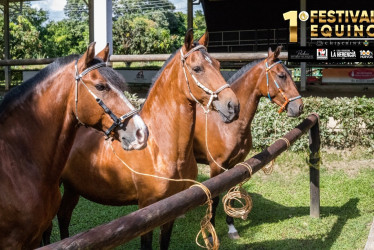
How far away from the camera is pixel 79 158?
4.00 metres

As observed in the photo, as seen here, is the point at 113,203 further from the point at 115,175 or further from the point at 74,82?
the point at 74,82

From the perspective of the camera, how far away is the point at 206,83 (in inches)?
140

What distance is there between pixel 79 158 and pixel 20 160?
4.28ft

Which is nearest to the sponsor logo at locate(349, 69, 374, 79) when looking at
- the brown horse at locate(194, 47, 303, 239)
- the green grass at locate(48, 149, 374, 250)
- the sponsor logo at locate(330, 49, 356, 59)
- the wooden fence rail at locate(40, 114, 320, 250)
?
the sponsor logo at locate(330, 49, 356, 59)

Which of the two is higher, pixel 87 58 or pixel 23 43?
pixel 23 43

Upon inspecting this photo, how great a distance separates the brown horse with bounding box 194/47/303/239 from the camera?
16.5 feet

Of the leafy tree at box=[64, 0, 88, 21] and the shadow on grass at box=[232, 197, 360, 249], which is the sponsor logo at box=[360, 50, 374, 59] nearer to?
the shadow on grass at box=[232, 197, 360, 249]

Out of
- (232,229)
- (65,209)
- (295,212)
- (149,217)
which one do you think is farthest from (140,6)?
(149,217)

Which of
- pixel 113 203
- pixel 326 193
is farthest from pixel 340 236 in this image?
pixel 113 203

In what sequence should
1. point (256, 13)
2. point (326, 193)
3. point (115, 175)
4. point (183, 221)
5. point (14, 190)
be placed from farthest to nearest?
point (256, 13), point (326, 193), point (183, 221), point (115, 175), point (14, 190)

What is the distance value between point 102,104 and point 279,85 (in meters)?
2.90

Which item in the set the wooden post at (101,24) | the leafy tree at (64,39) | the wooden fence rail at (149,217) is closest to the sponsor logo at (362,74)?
the wooden post at (101,24)

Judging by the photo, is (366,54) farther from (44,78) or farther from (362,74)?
(44,78)

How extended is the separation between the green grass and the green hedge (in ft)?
0.63
